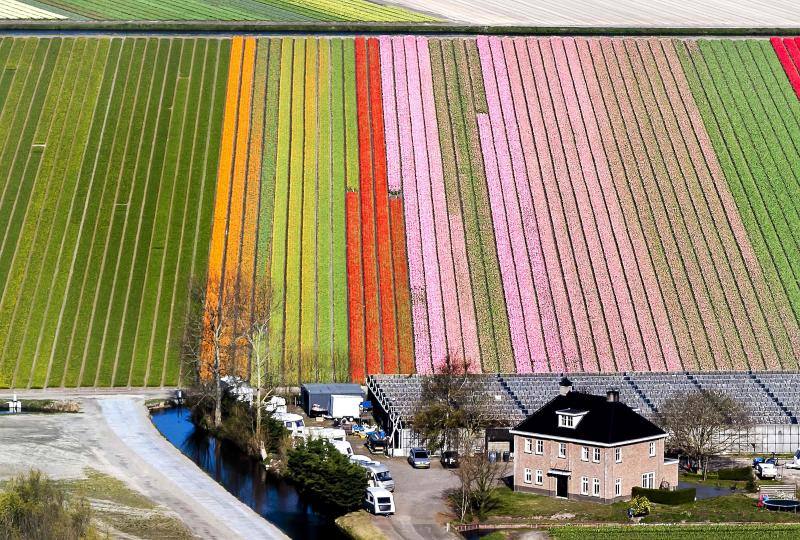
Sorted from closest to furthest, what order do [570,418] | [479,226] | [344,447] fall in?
[570,418] → [344,447] → [479,226]

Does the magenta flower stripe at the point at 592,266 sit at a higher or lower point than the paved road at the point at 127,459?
higher

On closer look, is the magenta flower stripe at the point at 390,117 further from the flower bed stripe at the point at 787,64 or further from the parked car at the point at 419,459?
the parked car at the point at 419,459

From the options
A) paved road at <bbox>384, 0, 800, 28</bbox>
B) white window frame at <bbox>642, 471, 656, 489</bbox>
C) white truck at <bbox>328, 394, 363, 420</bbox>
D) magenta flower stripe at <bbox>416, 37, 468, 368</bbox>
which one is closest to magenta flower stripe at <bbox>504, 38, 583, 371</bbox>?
magenta flower stripe at <bbox>416, 37, 468, 368</bbox>

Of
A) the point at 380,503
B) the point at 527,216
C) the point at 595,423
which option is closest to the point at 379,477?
the point at 380,503

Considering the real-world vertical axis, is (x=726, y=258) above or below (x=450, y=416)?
above

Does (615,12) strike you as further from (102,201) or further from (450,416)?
(450,416)

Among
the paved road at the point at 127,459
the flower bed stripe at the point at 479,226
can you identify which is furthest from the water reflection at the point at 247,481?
the flower bed stripe at the point at 479,226

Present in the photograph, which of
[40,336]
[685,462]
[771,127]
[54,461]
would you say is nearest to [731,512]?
[685,462]
